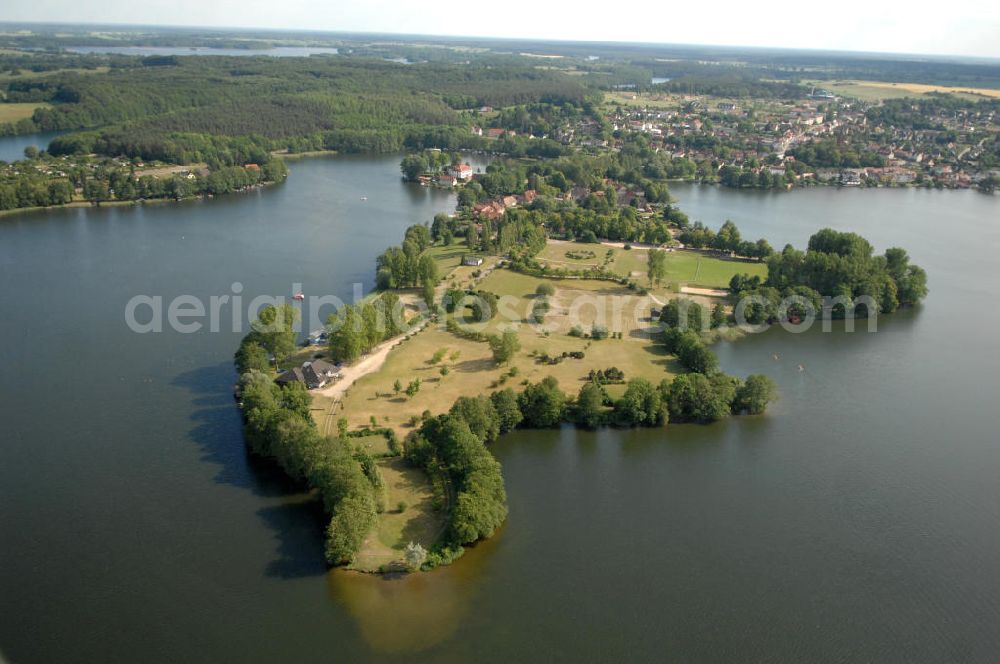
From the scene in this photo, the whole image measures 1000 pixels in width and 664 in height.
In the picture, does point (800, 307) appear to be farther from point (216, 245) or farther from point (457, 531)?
point (216, 245)

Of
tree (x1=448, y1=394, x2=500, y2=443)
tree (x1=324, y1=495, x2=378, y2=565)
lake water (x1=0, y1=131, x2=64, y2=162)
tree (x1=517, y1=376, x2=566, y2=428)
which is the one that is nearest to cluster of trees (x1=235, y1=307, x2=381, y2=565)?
tree (x1=324, y1=495, x2=378, y2=565)

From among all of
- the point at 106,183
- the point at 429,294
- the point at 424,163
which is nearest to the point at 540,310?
the point at 429,294

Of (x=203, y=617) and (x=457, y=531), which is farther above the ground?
(x=457, y=531)

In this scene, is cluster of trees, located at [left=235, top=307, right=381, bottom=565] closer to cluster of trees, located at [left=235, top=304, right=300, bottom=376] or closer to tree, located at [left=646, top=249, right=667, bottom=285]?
cluster of trees, located at [left=235, top=304, right=300, bottom=376]

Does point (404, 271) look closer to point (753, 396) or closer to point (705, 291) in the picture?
point (705, 291)

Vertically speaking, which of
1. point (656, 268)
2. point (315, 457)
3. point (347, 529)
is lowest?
point (347, 529)

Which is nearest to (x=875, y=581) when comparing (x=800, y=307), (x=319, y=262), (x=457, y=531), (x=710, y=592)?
(x=710, y=592)
